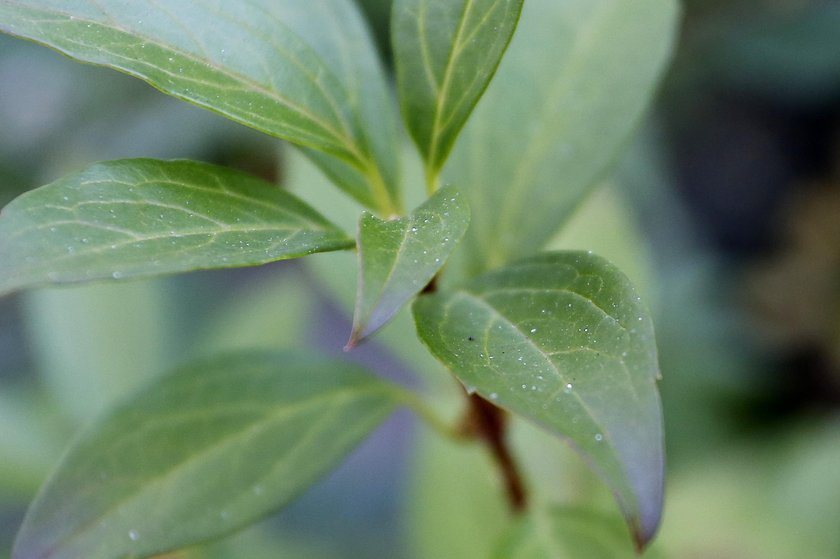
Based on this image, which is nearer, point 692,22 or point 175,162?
point 175,162

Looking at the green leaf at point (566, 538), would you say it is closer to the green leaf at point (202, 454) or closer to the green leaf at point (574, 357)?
the green leaf at point (202, 454)

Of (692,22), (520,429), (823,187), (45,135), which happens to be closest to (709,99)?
(692,22)

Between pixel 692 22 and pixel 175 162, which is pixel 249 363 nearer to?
pixel 175 162

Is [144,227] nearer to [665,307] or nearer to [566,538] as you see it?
[566,538]

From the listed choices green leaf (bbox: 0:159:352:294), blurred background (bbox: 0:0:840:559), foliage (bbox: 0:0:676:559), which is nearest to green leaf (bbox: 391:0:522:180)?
foliage (bbox: 0:0:676:559)

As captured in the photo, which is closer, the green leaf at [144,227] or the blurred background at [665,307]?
the green leaf at [144,227]

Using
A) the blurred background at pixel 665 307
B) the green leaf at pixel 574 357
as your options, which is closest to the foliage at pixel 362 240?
the green leaf at pixel 574 357

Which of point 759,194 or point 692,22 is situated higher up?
point 692,22

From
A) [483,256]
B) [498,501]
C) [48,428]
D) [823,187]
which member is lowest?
[48,428]
